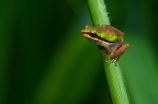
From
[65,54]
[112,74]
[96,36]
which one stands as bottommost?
[112,74]

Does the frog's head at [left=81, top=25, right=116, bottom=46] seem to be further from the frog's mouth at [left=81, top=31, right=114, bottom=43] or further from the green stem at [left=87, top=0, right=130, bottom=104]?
the green stem at [left=87, top=0, right=130, bottom=104]

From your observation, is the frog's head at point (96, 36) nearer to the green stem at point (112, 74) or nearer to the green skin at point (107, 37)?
the green skin at point (107, 37)

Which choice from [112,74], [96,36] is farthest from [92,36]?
[112,74]

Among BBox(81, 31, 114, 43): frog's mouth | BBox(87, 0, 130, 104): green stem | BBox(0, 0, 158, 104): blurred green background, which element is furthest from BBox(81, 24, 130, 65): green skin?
BBox(87, 0, 130, 104): green stem

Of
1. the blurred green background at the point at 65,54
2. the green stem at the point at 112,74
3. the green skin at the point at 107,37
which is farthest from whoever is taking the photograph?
the blurred green background at the point at 65,54

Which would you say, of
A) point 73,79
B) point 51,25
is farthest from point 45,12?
point 73,79

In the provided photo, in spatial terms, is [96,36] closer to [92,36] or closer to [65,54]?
[92,36]

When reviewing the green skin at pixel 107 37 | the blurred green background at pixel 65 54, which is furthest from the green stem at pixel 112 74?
the blurred green background at pixel 65 54
